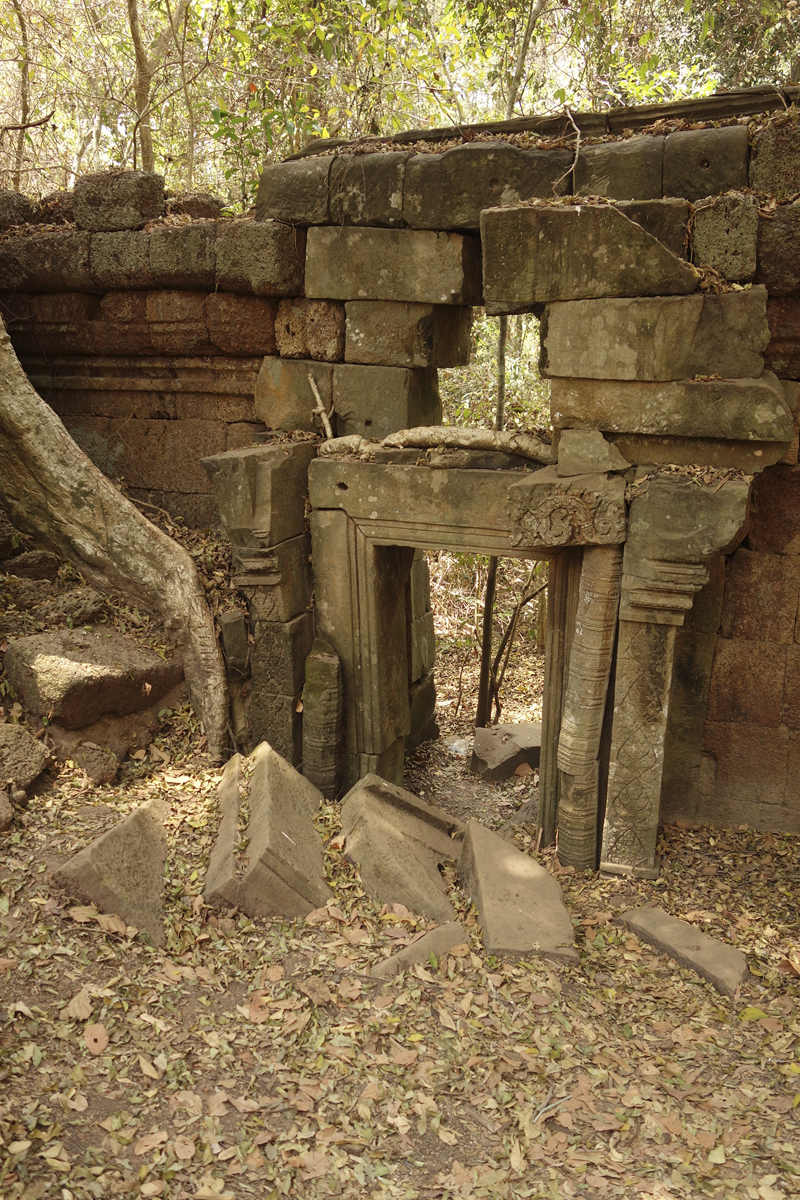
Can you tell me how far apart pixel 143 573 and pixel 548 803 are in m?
3.16

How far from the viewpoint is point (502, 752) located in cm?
739

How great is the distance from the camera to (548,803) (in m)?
5.50

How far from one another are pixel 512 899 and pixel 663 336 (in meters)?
3.04

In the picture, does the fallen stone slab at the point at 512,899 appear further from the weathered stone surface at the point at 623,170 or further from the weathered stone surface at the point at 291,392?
the weathered stone surface at the point at 623,170

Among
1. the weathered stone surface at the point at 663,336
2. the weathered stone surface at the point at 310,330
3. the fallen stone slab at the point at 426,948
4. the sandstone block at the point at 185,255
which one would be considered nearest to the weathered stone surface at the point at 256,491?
the weathered stone surface at the point at 310,330

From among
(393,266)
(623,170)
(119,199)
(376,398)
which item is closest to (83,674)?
(376,398)

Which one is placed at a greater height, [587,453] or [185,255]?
[185,255]

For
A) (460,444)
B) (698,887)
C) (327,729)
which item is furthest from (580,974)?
(460,444)

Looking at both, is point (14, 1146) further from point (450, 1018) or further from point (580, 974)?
point (580, 974)

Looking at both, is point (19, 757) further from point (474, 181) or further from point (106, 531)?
point (474, 181)

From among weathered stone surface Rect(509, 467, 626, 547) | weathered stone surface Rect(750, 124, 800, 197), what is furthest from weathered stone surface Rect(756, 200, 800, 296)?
weathered stone surface Rect(509, 467, 626, 547)

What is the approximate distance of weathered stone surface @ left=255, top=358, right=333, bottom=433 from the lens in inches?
223

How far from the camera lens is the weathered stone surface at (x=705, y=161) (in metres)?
4.36

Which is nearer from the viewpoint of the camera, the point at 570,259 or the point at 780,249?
the point at 780,249
